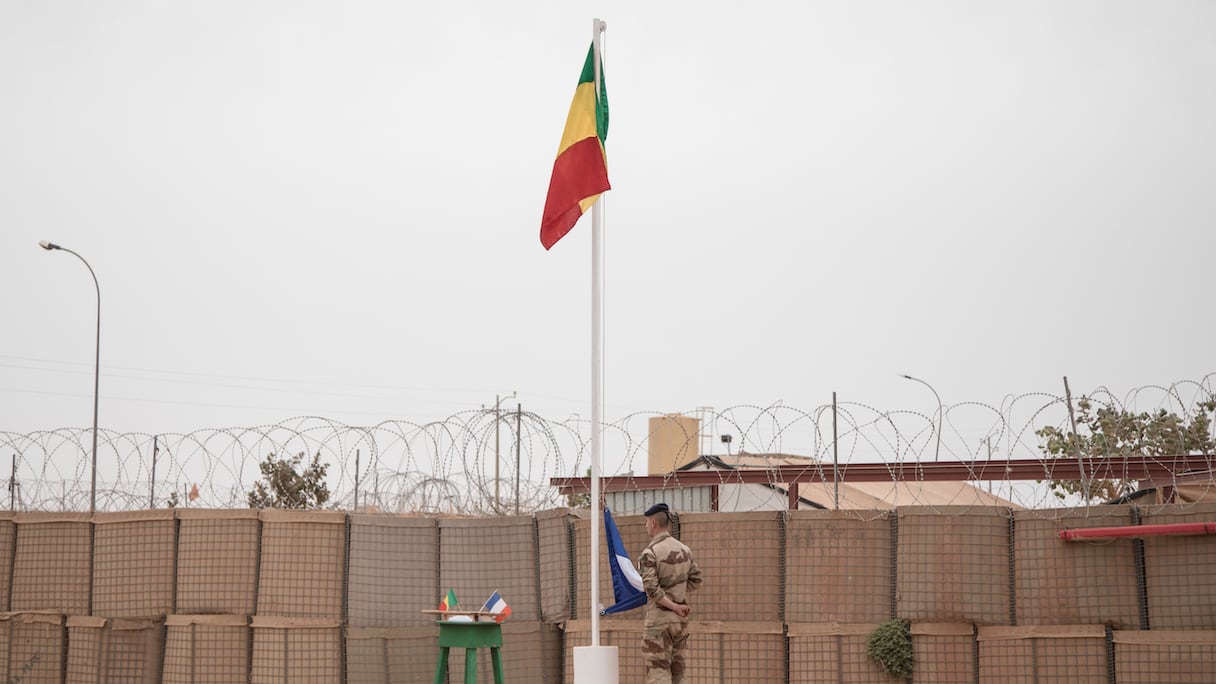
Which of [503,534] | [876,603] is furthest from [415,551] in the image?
[876,603]

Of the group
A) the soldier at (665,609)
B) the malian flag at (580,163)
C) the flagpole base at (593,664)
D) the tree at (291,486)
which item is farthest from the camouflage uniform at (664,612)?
the tree at (291,486)

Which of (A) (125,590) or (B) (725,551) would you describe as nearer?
(B) (725,551)

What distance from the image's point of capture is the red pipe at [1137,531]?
9789 millimetres

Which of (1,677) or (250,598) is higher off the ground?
(250,598)

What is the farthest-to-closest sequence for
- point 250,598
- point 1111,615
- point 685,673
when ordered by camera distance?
point 250,598 < point 685,673 < point 1111,615

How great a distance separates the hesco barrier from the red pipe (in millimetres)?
147

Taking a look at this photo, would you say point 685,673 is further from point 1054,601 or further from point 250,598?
point 250,598

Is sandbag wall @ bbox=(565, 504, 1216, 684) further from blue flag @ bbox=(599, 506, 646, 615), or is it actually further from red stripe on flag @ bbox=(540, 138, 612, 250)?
red stripe on flag @ bbox=(540, 138, 612, 250)

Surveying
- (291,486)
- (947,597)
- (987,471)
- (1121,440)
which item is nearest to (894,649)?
(947,597)

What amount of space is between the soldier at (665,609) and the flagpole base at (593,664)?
307 mm

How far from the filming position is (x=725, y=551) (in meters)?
11.3

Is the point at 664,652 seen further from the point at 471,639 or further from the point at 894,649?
the point at 894,649

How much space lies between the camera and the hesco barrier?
10.2 meters

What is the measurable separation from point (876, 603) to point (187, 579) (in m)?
6.68
